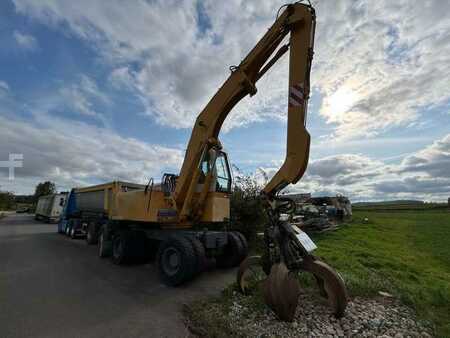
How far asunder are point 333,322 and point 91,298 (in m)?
4.24

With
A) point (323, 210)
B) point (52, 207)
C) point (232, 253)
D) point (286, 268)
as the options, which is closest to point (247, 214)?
point (232, 253)

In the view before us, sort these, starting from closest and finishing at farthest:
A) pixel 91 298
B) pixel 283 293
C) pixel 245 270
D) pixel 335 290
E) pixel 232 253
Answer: pixel 283 293
pixel 335 290
pixel 245 270
pixel 91 298
pixel 232 253

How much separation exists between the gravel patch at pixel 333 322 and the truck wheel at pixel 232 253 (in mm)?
2881

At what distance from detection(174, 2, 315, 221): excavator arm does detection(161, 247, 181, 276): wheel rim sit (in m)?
0.94

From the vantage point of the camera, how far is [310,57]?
512 cm

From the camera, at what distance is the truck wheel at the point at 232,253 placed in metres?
7.59

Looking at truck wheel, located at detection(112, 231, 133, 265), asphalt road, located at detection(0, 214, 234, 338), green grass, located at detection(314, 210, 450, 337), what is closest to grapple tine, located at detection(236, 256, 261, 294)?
asphalt road, located at detection(0, 214, 234, 338)

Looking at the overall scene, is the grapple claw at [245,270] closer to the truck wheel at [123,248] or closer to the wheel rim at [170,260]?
the wheel rim at [170,260]

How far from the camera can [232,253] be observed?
25.1 ft

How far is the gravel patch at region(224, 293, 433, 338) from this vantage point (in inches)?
147

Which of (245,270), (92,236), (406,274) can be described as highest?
(92,236)

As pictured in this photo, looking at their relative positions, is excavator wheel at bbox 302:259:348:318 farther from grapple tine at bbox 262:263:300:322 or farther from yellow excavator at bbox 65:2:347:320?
grapple tine at bbox 262:263:300:322

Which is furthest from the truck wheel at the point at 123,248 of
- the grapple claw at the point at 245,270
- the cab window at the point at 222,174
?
the grapple claw at the point at 245,270

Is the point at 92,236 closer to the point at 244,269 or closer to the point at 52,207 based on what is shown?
the point at 244,269
